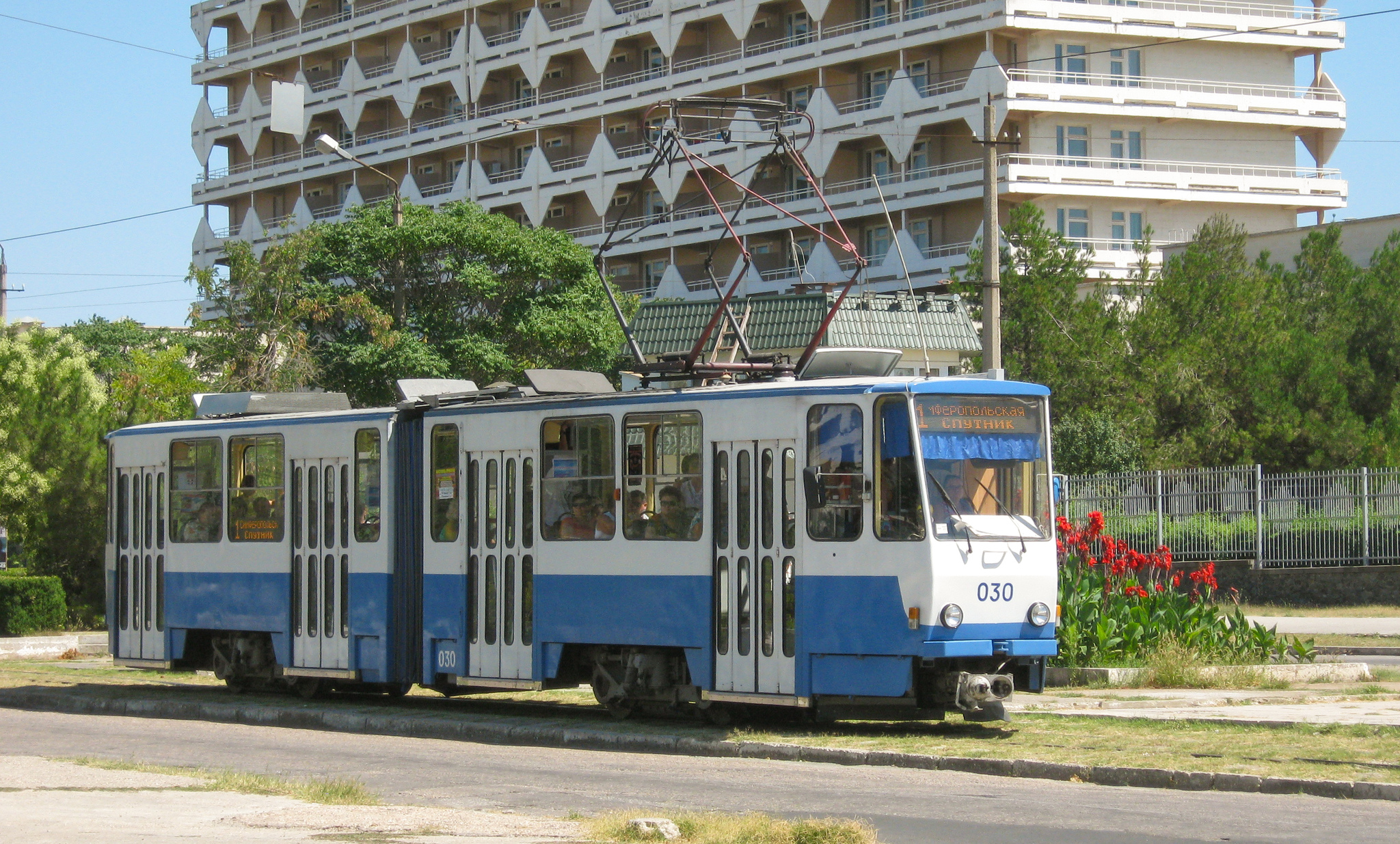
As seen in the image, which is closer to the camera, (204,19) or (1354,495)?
(1354,495)

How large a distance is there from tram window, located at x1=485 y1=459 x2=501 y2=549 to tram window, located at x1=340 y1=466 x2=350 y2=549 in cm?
207

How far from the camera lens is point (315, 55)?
92000 millimetres

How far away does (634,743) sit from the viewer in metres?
14.4

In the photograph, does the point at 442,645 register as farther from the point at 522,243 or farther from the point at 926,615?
the point at 522,243

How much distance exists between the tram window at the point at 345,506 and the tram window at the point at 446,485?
1.28m

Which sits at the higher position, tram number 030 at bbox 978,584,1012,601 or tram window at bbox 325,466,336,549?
tram window at bbox 325,466,336,549

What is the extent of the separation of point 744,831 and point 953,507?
18.2ft

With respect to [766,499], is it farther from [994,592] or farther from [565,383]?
[565,383]

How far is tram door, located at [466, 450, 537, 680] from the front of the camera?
53.9ft

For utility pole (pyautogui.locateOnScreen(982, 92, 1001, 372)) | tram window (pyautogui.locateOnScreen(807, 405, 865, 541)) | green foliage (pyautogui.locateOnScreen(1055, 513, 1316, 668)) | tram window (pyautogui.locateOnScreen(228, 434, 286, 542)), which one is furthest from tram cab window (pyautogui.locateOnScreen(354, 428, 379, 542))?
green foliage (pyautogui.locateOnScreen(1055, 513, 1316, 668))

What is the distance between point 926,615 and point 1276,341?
34.5m

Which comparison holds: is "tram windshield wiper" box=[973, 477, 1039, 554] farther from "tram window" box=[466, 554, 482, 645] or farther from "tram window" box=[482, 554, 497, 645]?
"tram window" box=[466, 554, 482, 645]

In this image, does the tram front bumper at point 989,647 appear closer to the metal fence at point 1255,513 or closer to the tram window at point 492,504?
the tram window at point 492,504

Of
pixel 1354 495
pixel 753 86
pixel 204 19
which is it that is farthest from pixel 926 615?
pixel 204 19
